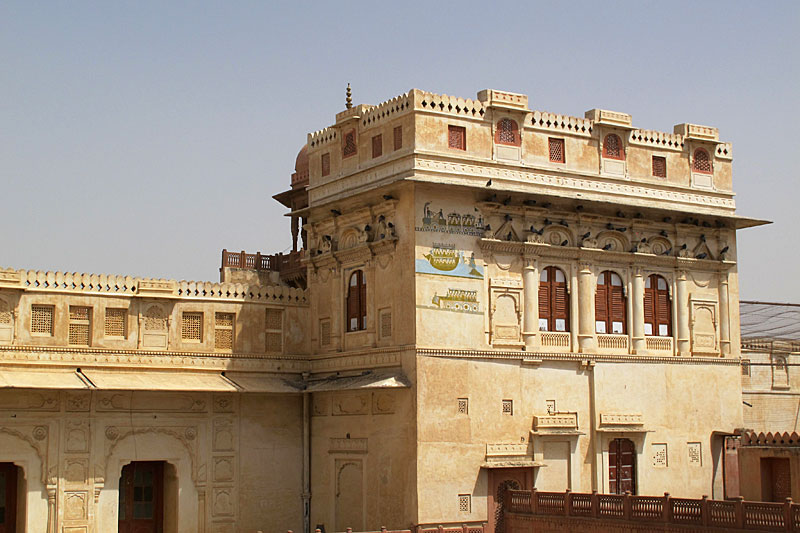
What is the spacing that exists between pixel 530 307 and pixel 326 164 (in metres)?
5.77

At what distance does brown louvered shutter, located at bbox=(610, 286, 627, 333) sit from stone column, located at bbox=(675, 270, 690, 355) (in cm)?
146

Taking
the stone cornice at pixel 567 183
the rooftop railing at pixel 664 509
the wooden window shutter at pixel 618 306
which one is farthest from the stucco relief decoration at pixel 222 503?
the wooden window shutter at pixel 618 306

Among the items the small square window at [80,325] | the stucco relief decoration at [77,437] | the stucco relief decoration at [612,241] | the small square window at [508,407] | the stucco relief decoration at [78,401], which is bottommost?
the stucco relief decoration at [77,437]

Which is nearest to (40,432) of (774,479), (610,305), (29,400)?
(29,400)

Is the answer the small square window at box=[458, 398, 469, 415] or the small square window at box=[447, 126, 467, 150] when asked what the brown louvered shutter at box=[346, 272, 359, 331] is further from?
the small square window at box=[447, 126, 467, 150]

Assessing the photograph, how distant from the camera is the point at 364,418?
2386 centimetres

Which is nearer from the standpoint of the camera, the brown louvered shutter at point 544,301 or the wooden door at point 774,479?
the brown louvered shutter at point 544,301

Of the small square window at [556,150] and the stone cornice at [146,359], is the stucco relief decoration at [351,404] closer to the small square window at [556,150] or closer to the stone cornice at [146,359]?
the stone cornice at [146,359]

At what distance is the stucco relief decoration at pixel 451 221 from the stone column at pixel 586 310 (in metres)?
2.64

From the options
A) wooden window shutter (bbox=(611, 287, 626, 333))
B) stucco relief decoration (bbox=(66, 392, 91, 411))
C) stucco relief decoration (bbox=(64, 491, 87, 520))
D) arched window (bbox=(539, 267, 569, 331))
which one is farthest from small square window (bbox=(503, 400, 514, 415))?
stucco relief decoration (bbox=(64, 491, 87, 520))

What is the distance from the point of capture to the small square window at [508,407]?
76.2 ft

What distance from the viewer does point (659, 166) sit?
85.7 ft

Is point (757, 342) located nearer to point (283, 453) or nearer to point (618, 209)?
point (618, 209)

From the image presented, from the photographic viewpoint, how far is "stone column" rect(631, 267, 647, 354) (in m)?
25.2
